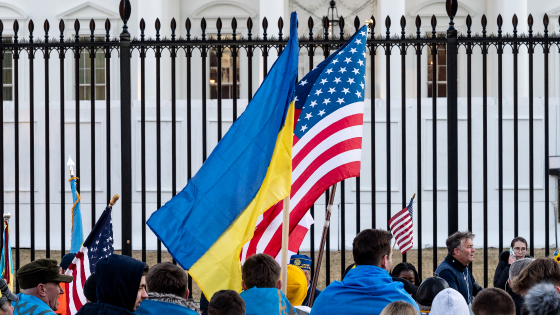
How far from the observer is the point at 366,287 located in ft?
13.0

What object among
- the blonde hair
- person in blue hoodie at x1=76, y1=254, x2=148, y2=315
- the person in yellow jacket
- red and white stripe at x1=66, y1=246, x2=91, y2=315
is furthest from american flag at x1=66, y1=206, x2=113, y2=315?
the blonde hair

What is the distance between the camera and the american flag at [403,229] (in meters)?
7.02

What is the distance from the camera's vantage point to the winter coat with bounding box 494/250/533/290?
670 cm

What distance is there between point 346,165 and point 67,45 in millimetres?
3394

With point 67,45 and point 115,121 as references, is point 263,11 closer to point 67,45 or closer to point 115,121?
point 115,121

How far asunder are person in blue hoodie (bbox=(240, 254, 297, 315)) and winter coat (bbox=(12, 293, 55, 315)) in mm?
1145

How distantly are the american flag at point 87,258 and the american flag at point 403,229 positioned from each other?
118 inches

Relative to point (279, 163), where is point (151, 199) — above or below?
below

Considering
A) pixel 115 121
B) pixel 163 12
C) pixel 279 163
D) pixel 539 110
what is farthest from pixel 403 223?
pixel 163 12

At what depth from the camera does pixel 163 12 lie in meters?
18.1

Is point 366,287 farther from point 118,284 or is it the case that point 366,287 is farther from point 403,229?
point 403,229

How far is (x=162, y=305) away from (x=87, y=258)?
5.76 feet

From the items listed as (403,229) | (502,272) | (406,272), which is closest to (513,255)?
(502,272)

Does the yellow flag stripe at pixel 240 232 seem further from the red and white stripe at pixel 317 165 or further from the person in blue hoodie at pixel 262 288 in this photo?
the red and white stripe at pixel 317 165
